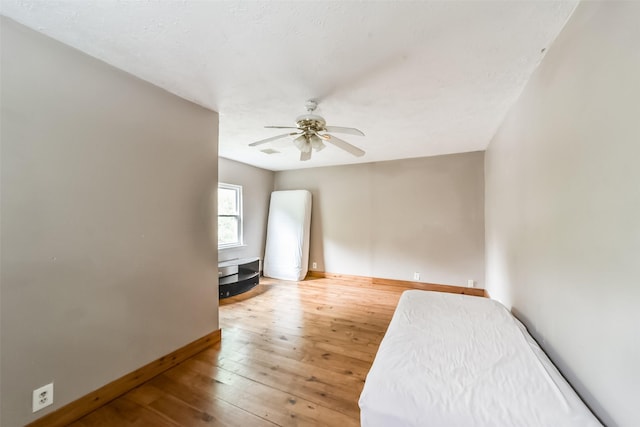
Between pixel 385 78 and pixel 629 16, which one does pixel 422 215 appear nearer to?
pixel 385 78

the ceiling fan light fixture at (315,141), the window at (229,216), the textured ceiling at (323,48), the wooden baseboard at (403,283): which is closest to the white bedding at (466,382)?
the ceiling fan light fixture at (315,141)

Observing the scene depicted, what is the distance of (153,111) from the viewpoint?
1.94m

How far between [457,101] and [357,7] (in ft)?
4.75

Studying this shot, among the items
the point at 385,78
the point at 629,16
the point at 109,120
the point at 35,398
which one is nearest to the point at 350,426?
the point at 35,398

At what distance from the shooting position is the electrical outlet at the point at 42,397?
1369 mm

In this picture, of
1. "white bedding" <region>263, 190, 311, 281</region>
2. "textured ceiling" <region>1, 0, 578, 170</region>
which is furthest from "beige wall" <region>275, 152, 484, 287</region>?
"textured ceiling" <region>1, 0, 578, 170</region>

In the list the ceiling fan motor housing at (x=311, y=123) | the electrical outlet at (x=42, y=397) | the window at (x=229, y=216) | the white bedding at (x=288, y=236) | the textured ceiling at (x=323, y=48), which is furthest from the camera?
the white bedding at (x=288, y=236)

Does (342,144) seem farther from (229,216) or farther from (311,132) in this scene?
(229,216)

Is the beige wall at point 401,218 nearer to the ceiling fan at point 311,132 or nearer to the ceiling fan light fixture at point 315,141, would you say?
the ceiling fan at point 311,132

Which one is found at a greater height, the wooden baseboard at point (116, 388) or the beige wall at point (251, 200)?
the beige wall at point (251, 200)

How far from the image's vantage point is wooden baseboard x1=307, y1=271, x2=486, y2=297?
384 cm

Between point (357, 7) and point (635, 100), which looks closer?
point (635, 100)

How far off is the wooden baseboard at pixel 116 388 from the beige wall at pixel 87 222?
46 mm

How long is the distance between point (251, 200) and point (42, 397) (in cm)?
378
